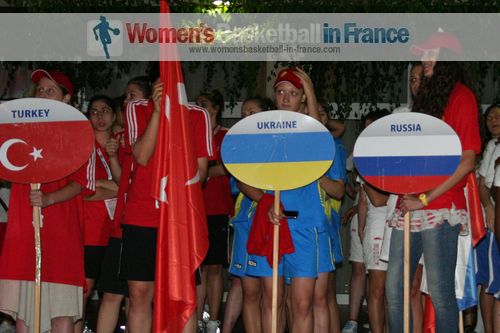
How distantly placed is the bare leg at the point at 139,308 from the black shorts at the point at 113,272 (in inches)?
16.2

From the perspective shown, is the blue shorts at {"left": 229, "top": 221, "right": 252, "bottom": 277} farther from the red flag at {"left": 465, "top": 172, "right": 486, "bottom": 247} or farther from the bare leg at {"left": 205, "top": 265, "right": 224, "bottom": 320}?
the bare leg at {"left": 205, "top": 265, "right": 224, "bottom": 320}

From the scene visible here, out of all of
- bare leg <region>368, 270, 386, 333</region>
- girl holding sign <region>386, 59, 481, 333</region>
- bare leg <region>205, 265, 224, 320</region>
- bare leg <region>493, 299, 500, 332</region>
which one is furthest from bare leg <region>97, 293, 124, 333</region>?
bare leg <region>493, 299, 500, 332</region>

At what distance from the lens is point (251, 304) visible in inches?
228

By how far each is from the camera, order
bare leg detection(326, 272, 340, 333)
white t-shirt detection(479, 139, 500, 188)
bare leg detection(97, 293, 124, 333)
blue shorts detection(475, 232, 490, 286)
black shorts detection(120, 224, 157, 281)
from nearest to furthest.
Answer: black shorts detection(120, 224, 157, 281), bare leg detection(97, 293, 124, 333), bare leg detection(326, 272, 340, 333), white t-shirt detection(479, 139, 500, 188), blue shorts detection(475, 232, 490, 286)

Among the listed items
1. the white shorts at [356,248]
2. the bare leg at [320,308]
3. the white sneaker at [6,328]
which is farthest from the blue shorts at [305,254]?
the white sneaker at [6,328]

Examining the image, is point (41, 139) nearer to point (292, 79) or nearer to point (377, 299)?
point (292, 79)

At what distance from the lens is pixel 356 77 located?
8.88m

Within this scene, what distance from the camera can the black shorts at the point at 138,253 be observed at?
5137 mm

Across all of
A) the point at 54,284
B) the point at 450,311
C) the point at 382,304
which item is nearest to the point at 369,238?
the point at 382,304

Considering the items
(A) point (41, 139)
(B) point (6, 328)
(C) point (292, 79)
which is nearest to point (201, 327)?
(B) point (6, 328)

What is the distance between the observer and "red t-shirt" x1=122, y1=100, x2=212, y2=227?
203 inches

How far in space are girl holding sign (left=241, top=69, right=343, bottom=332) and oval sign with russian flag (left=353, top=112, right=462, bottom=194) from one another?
1.63 feet

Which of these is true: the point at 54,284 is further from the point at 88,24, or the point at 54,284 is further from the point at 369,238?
the point at 88,24

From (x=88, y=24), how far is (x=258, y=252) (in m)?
3.71
